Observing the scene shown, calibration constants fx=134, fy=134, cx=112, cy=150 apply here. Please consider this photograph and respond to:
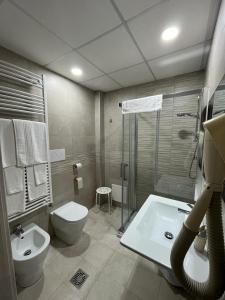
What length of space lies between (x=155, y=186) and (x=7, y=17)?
2.39m

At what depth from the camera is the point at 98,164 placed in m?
2.74

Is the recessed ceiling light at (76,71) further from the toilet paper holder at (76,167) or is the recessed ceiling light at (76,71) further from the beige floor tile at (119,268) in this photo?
the beige floor tile at (119,268)

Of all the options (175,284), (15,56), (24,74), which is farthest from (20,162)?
(175,284)

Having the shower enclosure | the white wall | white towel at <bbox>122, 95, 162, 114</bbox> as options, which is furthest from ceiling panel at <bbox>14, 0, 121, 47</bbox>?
the shower enclosure

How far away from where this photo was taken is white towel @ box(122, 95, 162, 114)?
171 centimetres

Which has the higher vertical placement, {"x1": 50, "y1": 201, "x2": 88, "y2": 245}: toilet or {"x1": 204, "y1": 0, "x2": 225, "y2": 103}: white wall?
{"x1": 204, "y1": 0, "x2": 225, "y2": 103}: white wall

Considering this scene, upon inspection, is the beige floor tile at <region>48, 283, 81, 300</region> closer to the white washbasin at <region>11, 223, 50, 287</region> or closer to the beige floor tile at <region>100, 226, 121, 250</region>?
the white washbasin at <region>11, 223, 50, 287</region>

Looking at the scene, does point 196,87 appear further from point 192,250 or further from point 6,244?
point 6,244

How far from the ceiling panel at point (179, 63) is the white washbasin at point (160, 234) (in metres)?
1.67

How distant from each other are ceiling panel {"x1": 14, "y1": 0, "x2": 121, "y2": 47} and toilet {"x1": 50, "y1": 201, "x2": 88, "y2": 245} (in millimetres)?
1976

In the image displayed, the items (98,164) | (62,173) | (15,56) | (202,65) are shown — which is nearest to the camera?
(15,56)

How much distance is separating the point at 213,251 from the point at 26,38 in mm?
1881

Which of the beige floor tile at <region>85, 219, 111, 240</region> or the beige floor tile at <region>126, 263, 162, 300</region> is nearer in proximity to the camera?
the beige floor tile at <region>126, 263, 162, 300</region>

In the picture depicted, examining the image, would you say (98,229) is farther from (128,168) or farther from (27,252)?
(128,168)
